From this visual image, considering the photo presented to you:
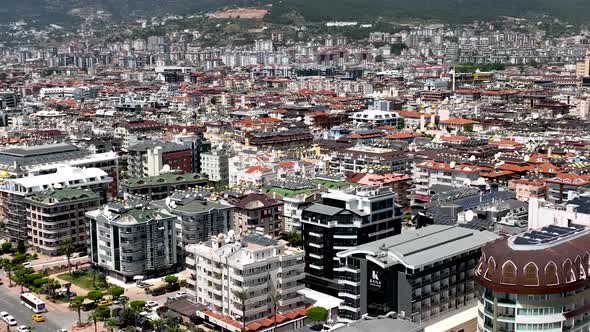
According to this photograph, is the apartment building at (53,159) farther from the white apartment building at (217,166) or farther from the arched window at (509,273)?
the arched window at (509,273)

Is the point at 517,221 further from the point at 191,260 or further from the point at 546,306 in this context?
the point at 191,260

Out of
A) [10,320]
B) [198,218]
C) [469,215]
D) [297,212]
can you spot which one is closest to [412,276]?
[469,215]

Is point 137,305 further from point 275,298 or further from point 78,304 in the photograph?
point 275,298

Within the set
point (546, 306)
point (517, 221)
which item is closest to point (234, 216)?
point (517, 221)

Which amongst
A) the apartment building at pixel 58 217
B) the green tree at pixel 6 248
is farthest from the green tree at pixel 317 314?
the green tree at pixel 6 248

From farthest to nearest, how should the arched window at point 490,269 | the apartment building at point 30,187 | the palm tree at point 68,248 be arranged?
the apartment building at point 30,187 → the palm tree at point 68,248 → the arched window at point 490,269
